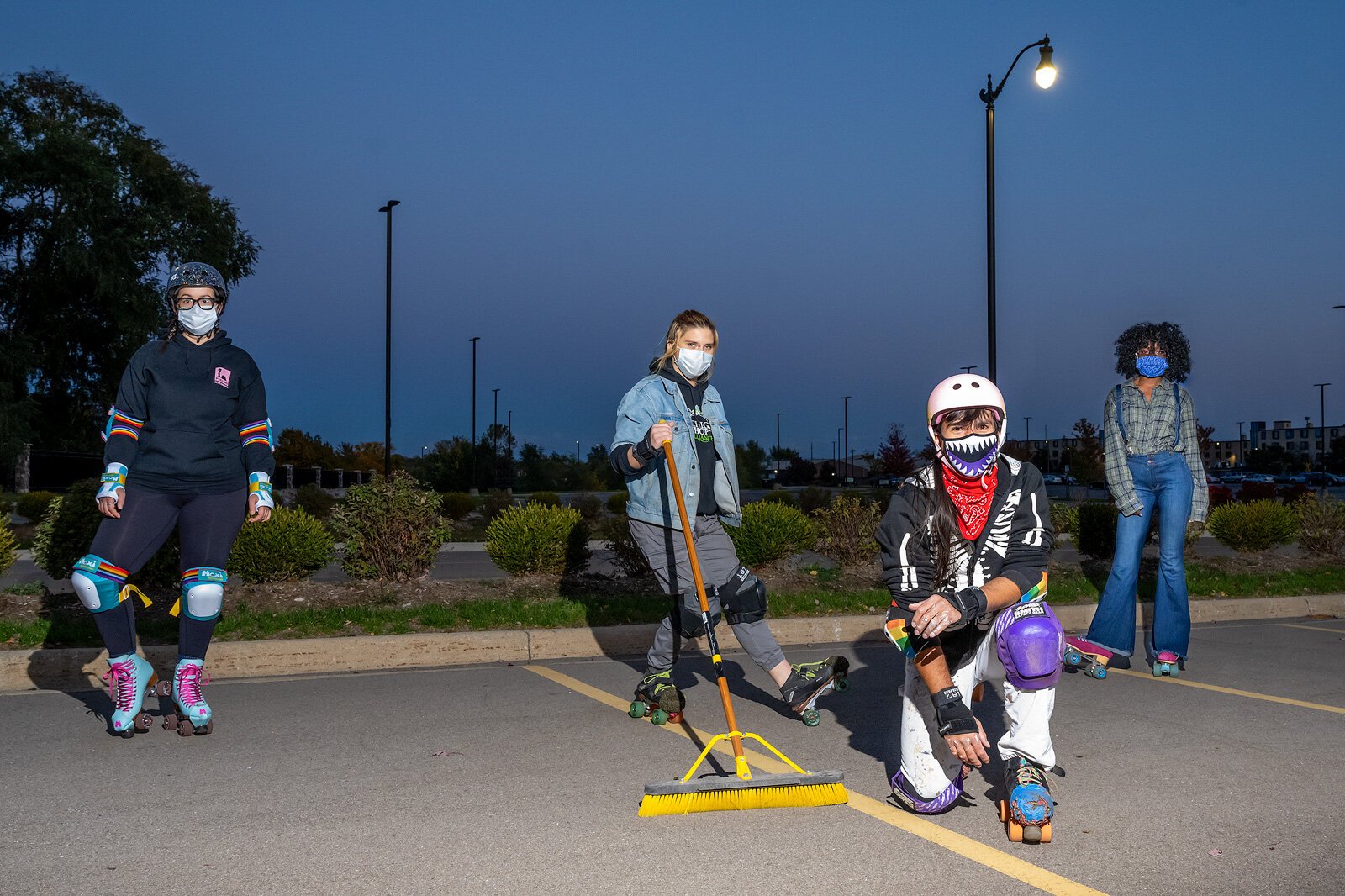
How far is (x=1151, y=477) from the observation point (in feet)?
23.3

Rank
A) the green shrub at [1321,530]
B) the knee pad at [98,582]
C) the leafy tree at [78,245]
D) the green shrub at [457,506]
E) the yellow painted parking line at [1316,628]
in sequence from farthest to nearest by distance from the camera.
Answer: the leafy tree at [78,245]
the green shrub at [457,506]
the green shrub at [1321,530]
the yellow painted parking line at [1316,628]
the knee pad at [98,582]

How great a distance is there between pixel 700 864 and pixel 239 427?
3.46m

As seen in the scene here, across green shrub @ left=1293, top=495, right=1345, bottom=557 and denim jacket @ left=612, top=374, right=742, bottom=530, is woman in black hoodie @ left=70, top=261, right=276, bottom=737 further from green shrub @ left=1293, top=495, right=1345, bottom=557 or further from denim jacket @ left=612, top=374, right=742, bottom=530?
green shrub @ left=1293, top=495, right=1345, bottom=557

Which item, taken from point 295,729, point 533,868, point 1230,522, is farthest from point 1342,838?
point 1230,522

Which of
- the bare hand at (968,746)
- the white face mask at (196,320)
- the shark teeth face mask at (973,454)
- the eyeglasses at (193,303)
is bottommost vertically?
the bare hand at (968,746)

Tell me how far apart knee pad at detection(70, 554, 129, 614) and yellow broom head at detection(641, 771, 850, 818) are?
2.85 m

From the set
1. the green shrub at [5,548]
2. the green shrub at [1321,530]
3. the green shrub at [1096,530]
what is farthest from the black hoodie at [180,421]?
the green shrub at [1321,530]

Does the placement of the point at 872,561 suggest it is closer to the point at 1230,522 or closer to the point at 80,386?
the point at 1230,522

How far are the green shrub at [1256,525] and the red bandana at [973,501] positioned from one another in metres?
11.4

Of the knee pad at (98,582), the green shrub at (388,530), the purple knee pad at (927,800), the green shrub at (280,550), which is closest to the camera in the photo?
the purple knee pad at (927,800)

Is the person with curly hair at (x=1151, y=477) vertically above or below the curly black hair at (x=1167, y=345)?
below

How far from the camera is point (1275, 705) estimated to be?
597 centimetres

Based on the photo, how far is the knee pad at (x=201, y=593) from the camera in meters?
5.46

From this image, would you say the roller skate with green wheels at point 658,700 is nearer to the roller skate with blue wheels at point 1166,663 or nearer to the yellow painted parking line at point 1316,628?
the roller skate with blue wheels at point 1166,663
